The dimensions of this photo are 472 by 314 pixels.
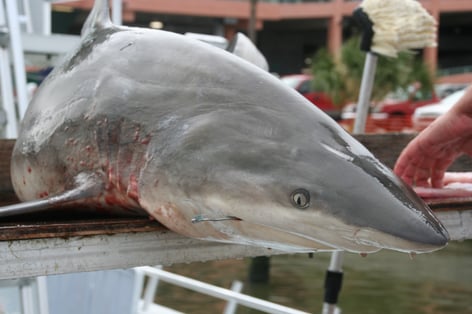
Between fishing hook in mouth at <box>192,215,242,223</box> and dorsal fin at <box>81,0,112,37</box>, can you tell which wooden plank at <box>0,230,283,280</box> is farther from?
dorsal fin at <box>81,0,112,37</box>

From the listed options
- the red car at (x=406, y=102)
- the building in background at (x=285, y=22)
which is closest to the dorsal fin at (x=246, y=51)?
the red car at (x=406, y=102)

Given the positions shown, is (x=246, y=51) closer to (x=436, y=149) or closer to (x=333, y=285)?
(x=436, y=149)

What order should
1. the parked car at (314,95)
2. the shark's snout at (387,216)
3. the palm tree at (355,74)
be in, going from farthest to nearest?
the parked car at (314,95), the palm tree at (355,74), the shark's snout at (387,216)

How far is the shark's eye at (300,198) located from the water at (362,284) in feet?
14.9

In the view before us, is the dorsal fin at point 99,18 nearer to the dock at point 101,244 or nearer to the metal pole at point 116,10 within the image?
the dock at point 101,244

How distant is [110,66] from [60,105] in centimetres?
23

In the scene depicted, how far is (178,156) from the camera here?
6.62ft

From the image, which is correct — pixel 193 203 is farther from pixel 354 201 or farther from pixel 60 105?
pixel 60 105

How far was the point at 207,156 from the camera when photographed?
196 cm

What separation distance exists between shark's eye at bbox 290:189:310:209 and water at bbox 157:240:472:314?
4.55 m

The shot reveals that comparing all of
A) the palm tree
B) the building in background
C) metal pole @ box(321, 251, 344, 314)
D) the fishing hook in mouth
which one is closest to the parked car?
the palm tree

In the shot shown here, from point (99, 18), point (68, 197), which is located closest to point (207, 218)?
point (68, 197)

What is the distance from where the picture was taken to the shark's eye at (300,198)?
177cm

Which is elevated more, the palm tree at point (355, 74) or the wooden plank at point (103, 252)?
the wooden plank at point (103, 252)
